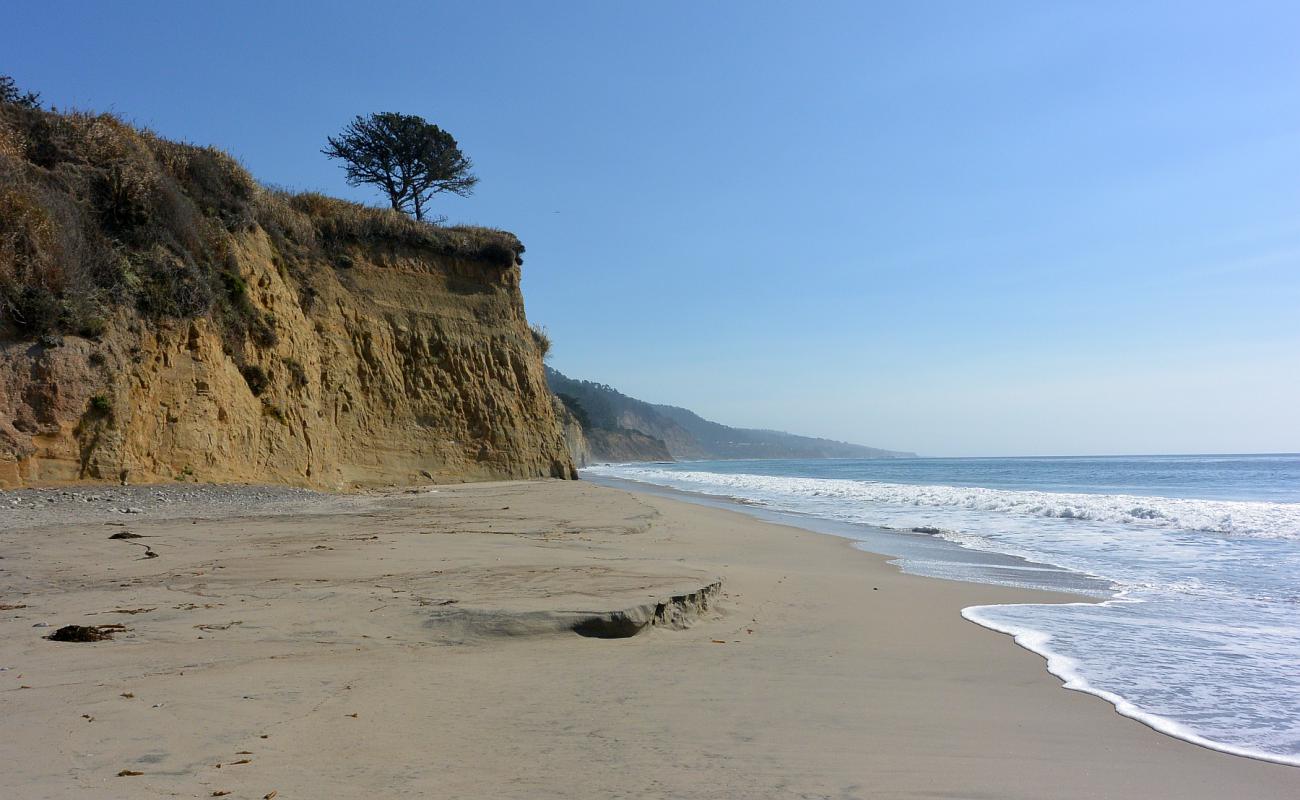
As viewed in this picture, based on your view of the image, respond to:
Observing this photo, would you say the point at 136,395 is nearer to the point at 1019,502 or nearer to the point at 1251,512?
the point at 1019,502

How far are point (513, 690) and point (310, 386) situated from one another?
15313 mm

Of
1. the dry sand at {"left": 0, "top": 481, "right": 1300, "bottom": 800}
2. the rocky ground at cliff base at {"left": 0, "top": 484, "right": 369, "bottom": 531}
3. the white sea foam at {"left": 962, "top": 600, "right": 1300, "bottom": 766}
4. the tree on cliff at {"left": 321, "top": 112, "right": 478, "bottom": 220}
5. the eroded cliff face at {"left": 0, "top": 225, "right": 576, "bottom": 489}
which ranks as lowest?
the white sea foam at {"left": 962, "top": 600, "right": 1300, "bottom": 766}

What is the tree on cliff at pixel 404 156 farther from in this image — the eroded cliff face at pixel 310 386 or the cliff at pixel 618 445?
the cliff at pixel 618 445

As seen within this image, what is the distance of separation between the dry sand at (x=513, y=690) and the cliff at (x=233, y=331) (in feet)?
16.6

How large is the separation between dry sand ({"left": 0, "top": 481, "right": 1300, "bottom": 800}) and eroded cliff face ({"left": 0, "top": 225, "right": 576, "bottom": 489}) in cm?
469

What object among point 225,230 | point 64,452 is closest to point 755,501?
point 225,230

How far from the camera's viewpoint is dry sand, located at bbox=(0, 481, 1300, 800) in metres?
2.71

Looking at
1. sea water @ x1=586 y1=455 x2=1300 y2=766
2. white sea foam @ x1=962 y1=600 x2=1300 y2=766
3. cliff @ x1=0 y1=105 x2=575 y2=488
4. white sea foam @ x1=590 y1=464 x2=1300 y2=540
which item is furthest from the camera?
white sea foam @ x1=590 y1=464 x2=1300 y2=540

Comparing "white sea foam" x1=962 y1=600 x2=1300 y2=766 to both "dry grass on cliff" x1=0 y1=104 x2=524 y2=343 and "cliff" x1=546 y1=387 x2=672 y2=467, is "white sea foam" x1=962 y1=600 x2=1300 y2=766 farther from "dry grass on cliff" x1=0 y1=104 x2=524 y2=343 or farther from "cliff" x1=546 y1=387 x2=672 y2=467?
"cliff" x1=546 y1=387 x2=672 y2=467

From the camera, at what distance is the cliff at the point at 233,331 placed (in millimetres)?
11070

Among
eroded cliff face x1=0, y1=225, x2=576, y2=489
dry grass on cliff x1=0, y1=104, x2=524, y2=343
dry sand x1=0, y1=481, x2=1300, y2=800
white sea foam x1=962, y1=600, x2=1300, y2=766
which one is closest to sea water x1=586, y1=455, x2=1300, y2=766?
white sea foam x1=962, y1=600, x2=1300, y2=766

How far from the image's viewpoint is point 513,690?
3646mm

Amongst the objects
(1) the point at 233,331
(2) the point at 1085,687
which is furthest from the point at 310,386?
(2) the point at 1085,687

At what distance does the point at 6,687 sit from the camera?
3270 mm
